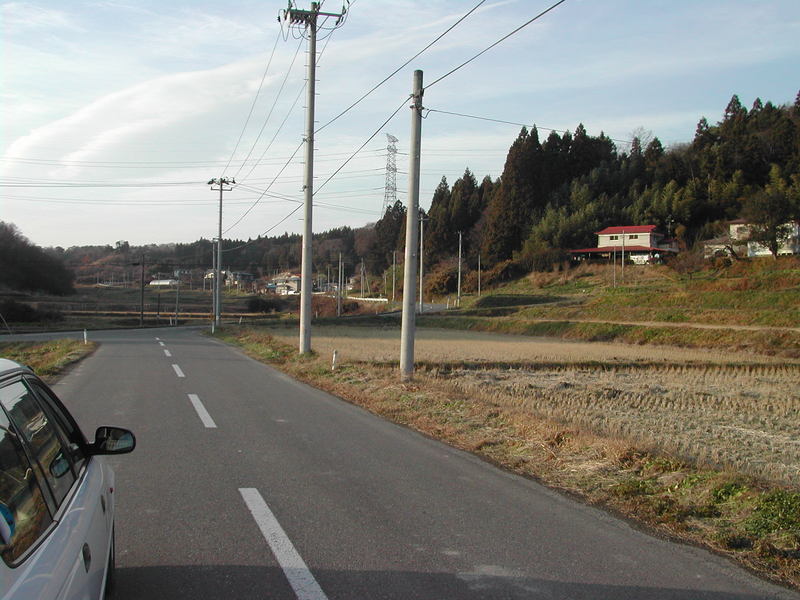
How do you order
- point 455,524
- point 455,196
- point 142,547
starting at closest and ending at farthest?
point 142,547, point 455,524, point 455,196

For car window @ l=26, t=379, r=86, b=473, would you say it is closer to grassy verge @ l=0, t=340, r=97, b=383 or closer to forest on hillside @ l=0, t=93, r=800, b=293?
grassy verge @ l=0, t=340, r=97, b=383

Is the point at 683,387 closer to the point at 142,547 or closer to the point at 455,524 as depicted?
the point at 455,524

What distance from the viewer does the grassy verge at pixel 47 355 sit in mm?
17138

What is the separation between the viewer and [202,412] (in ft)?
35.1

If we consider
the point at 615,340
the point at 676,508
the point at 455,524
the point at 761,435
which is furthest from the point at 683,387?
the point at 615,340

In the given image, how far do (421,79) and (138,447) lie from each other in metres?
10.4

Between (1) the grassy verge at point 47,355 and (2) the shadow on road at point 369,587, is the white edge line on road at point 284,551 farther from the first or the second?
(1) the grassy verge at point 47,355

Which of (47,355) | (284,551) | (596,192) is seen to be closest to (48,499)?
(284,551)

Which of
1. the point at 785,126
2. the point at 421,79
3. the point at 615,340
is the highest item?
the point at 785,126

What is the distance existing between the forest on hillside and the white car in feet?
212

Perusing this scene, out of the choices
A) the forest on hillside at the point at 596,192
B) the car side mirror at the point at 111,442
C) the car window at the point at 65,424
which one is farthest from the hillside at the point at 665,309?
the car window at the point at 65,424

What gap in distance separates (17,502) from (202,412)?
859 cm

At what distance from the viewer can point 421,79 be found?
1487cm

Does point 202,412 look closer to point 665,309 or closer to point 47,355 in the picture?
point 47,355
